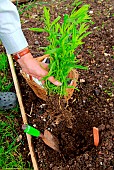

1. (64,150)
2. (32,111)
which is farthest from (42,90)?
(64,150)

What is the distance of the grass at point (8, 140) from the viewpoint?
240cm

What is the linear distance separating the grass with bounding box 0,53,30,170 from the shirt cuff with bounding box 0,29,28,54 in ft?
2.46

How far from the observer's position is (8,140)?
2535mm

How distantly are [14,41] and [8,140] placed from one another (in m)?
0.87

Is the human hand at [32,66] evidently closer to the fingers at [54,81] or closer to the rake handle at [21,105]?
the fingers at [54,81]

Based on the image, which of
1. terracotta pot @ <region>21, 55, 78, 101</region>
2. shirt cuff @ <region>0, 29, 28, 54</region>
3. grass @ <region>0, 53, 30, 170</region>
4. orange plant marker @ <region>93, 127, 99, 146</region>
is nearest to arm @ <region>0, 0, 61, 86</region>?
shirt cuff @ <region>0, 29, 28, 54</region>

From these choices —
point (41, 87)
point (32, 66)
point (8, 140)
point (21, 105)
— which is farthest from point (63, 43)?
point (8, 140)

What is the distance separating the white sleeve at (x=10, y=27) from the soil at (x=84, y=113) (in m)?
0.48

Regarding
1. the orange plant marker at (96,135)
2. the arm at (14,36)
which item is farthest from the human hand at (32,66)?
the orange plant marker at (96,135)

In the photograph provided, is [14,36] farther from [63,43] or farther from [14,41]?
[63,43]

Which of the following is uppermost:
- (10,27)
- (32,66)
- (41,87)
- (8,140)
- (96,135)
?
(10,27)

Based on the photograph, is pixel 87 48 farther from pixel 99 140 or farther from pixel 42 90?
pixel 99 140

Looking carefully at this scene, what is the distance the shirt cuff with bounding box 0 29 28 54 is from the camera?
1.98 metres

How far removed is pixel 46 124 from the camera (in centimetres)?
Result: 251
